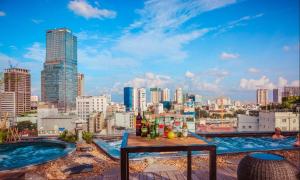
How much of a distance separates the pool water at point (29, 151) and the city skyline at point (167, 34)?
2664 millimetres

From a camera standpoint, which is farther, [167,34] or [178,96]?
[178,96]

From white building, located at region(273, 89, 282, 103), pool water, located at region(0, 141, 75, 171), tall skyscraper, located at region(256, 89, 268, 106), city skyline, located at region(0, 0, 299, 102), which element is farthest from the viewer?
white building, located at region(273, 89, 282, 103)

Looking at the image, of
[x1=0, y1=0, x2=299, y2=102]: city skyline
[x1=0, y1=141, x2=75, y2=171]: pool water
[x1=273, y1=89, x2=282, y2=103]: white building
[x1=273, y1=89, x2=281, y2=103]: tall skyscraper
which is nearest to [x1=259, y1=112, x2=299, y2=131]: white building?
[x1=0, y1=0, x2=299, y2=102]: city skyline

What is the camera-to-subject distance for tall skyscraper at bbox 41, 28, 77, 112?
5200 cm

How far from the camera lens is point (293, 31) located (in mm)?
8586

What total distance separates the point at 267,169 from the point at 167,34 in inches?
291

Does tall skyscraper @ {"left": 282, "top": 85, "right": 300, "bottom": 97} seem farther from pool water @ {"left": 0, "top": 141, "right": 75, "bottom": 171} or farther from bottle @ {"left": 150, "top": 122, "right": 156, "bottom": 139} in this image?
bottle @ {"left": 150, "top": 122, "right": 156, "bottom": 139}

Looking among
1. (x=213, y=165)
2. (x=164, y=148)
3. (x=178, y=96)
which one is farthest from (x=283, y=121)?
(x=178, y=96)

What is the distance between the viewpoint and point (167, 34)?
8.61 m

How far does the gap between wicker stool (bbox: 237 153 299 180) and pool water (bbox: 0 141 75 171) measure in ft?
11.0

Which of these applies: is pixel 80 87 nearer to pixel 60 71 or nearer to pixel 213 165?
pixel 60 71

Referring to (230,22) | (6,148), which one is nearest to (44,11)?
(6,148)

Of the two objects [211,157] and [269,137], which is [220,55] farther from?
[211,157]

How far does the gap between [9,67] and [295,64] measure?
10.8m
